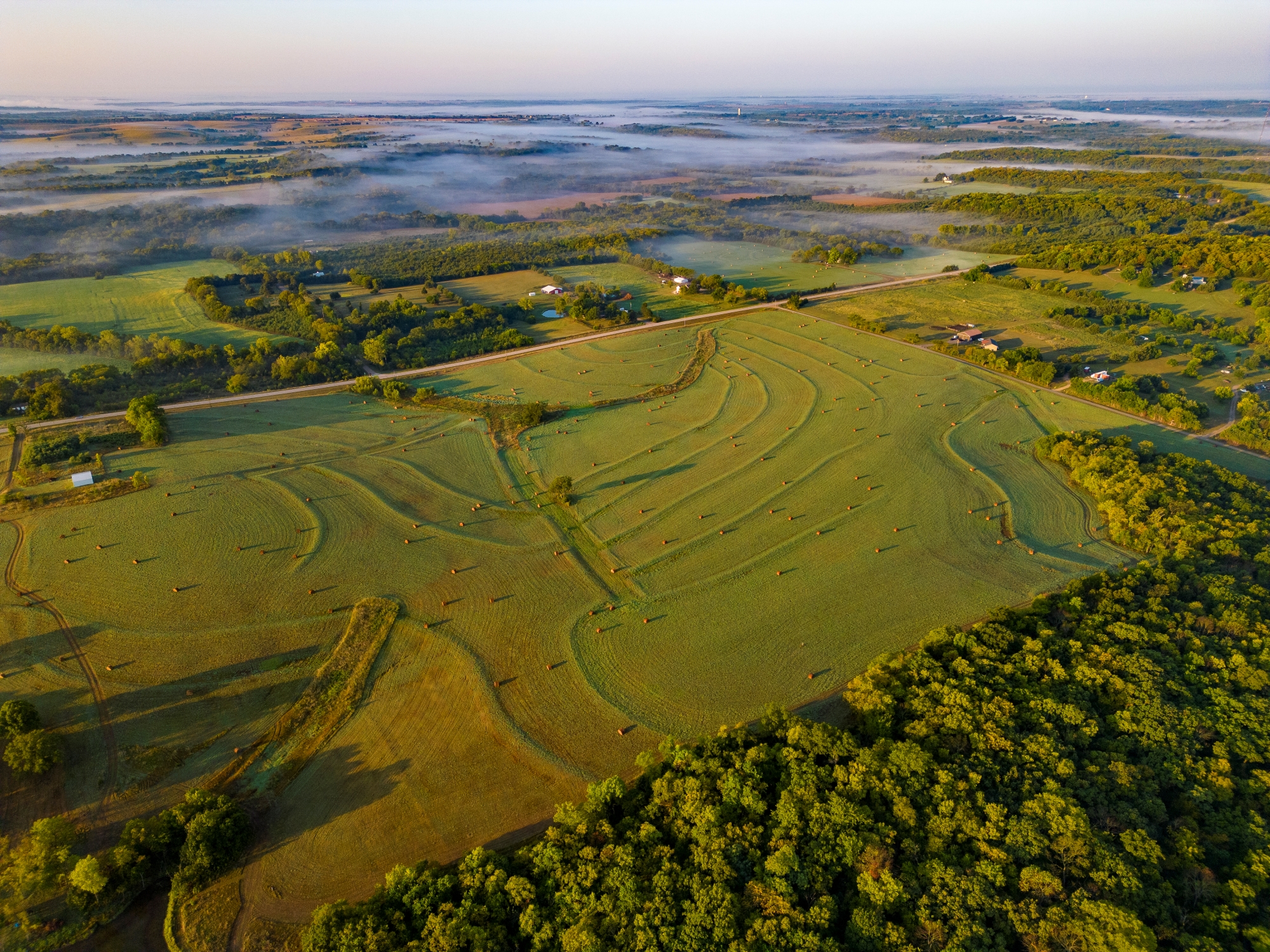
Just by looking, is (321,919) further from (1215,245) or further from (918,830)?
(1215,245)

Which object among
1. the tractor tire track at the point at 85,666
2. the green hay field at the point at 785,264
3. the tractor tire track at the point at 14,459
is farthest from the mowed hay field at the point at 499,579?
the green hay field at the point at 785,264

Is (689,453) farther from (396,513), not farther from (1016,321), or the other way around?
(1016,321)

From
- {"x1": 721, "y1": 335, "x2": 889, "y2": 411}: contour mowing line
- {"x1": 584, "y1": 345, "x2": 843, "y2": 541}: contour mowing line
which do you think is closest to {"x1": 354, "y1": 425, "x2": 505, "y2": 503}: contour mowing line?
{"x1": 584, "y1": 345, "x2": 843, "y2": 541}: contour mowing line

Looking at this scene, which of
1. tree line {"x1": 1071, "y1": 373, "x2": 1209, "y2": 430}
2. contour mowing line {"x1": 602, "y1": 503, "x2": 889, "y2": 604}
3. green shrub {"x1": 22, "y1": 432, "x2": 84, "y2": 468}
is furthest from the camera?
tree line {"x1": 1071, "y1": 373, "x2": 1209, "y2": 430}

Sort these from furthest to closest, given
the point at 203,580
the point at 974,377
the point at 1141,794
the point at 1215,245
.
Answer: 1. the point at 1215,245
2. the point at 974,377
3. the point at 203,580
4. the point at 1141,794

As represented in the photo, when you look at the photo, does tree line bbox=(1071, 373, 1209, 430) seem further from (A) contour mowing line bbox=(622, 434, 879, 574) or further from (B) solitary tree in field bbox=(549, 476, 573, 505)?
(B) solitary tree in field bbox=(549, 476, 573, 505)

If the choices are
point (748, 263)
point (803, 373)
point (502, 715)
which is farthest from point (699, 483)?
point (748, 263)

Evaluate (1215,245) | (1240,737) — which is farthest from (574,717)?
(1215,245)
